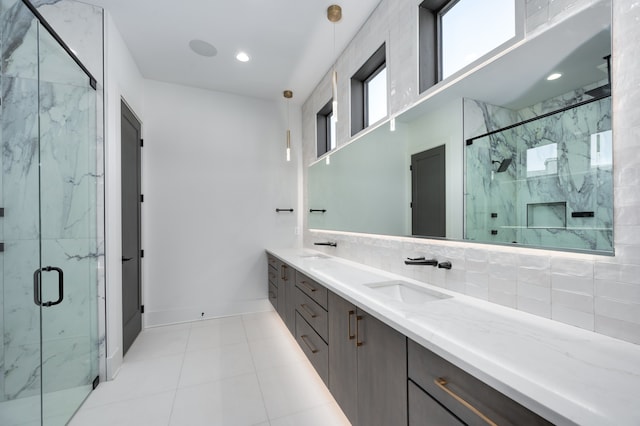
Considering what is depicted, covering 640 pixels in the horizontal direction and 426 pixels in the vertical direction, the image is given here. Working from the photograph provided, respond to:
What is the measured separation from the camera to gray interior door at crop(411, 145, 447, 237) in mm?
1626

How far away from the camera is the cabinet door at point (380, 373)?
3.57 feet

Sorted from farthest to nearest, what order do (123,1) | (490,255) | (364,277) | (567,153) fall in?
1. (123,1)
2. (364,277)
3. (490,255)
4. (567,153)

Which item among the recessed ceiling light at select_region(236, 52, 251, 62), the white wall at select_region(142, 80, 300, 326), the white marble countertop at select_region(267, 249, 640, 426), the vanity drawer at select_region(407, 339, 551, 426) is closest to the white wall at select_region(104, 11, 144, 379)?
the white wall at select_region(142, 80, 300, 326)

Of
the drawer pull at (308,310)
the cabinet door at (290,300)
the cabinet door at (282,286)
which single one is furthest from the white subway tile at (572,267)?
the cabinet door at (282,286)

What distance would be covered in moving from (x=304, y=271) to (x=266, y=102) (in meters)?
2.76

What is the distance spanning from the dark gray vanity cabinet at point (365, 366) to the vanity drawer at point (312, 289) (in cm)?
11

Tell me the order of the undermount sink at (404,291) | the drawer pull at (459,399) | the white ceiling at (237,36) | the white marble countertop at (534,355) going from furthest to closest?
the white ceiling at (237,36)
the undermount sink at (404,291)
the drawer pull at (459,399)
the white marble countertop at (534,355)

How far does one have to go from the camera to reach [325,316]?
Answer: 1.80 meters

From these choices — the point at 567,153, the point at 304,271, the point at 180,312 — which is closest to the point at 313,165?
the point at 304,271

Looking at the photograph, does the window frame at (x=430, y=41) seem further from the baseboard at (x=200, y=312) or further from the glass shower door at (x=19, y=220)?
the baseboard at (x=200, y=312)

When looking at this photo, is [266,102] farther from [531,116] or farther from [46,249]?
[531,116]

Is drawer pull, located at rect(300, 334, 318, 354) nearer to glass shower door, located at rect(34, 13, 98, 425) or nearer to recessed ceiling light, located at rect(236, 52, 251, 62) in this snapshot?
glass shower door, located at rect(34, 13, 98, 425)

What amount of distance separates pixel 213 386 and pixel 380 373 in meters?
1.54

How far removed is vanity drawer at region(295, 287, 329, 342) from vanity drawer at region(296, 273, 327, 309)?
0.03 metres
